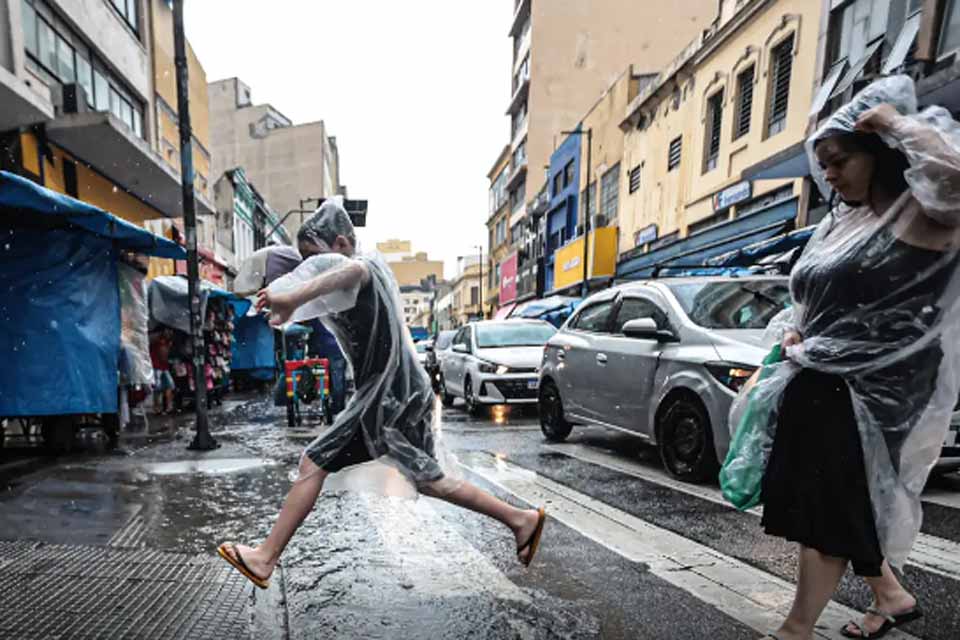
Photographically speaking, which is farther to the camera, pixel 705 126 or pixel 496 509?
pixel 705 126

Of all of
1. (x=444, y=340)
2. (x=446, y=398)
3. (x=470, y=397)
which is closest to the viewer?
(x=470, y=397)

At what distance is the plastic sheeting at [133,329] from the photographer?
6207 mm

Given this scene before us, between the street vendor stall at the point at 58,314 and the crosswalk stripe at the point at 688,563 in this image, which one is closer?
the crosswalk stripe at the point at 688,563

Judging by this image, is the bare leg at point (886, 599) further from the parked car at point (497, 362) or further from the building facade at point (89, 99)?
the building facade at point (89, 99)

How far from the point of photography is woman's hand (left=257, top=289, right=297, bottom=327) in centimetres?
221

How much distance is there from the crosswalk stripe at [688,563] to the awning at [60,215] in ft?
15.0

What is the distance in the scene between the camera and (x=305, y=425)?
805 centimetres

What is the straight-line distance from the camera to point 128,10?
13922mm

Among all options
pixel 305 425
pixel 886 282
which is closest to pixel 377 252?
pixel 886 282

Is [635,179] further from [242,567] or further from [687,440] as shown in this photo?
[242,567]

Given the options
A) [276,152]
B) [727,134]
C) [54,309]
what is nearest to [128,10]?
[54,309]

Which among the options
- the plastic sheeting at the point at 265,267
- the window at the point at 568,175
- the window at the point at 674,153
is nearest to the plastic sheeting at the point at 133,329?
the plastic sheeting at the point at 265,267

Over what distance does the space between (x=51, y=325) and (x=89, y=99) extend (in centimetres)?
871

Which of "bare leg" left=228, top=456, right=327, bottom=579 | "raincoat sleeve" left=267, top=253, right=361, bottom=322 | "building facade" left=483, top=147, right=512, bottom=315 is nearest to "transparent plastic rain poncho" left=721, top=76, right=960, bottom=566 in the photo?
"raincoat sleeve" left=267, top=253, right=361, bottom=322
